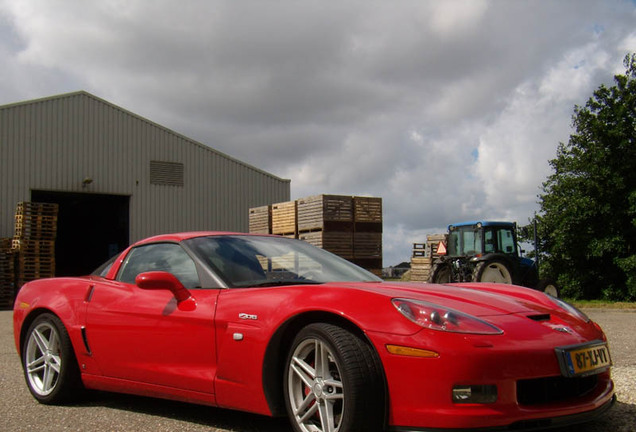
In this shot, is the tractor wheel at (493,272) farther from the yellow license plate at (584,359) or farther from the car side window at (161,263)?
the yellow license plate at (584,359)

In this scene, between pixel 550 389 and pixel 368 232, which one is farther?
pixel 368 232

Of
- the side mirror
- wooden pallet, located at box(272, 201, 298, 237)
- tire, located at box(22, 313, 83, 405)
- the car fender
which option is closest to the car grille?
the side mirror

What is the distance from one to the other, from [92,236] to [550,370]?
33.5 m

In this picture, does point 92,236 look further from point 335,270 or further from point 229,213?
point 335,270

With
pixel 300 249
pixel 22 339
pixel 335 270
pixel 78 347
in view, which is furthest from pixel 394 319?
pixel 22 339

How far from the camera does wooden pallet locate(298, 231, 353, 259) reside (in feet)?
52.5

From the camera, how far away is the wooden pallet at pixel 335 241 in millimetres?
16016

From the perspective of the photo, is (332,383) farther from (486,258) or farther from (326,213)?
(326,213)

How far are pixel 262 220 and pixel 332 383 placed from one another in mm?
15742

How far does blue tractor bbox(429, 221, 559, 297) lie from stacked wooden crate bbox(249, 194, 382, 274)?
1.74 m

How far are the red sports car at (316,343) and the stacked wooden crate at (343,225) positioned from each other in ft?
37.6

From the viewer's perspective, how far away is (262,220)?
61.5 ft

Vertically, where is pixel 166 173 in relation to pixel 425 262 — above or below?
above

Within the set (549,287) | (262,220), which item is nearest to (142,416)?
(549,287)
